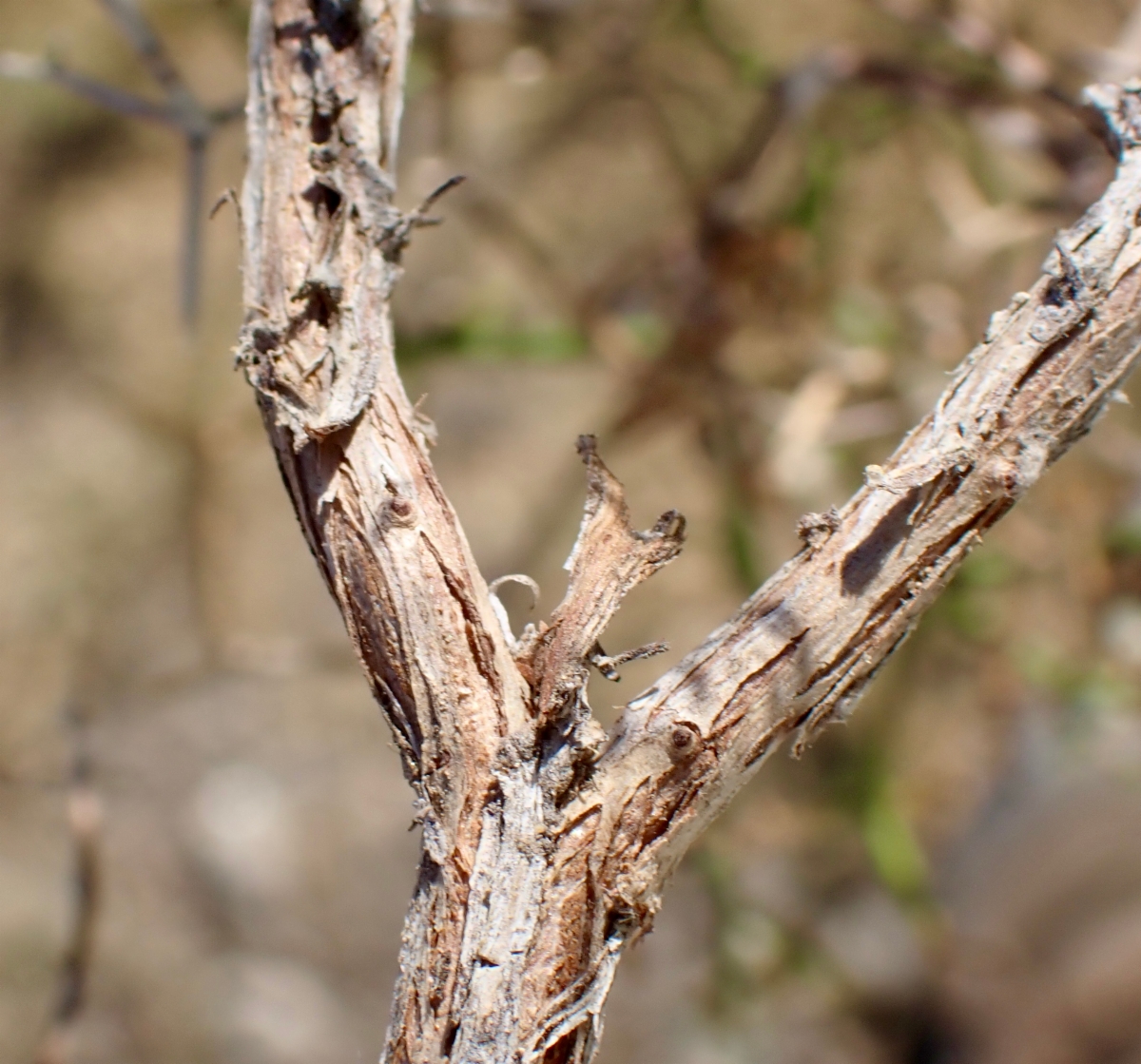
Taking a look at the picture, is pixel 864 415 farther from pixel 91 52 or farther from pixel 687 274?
pixel 91 52

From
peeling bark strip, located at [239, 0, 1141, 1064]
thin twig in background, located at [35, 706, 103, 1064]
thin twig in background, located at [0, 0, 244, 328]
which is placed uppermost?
thin twig in background, located at [0, 0, 244, 328]

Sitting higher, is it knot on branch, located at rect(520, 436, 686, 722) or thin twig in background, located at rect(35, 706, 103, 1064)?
thin twig in background, located at rect(35, 706, 103, 1064)

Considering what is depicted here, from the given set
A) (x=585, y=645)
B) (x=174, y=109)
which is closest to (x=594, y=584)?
(x=585, y=645)

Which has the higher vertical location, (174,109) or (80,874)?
(174,109)

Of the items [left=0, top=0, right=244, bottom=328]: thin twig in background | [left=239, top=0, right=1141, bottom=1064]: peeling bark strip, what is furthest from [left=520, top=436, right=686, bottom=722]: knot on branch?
[left=0, top=0, right=244, bottom=328]: thin twig in background

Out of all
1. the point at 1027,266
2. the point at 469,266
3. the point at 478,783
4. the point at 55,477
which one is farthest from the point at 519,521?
the point at 478,783

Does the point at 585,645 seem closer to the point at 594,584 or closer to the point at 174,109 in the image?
the point at 594,584

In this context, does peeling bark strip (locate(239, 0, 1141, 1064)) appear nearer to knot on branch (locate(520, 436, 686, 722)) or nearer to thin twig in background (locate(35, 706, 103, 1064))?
knot on branch (locate(520, 436, 686, 722))
